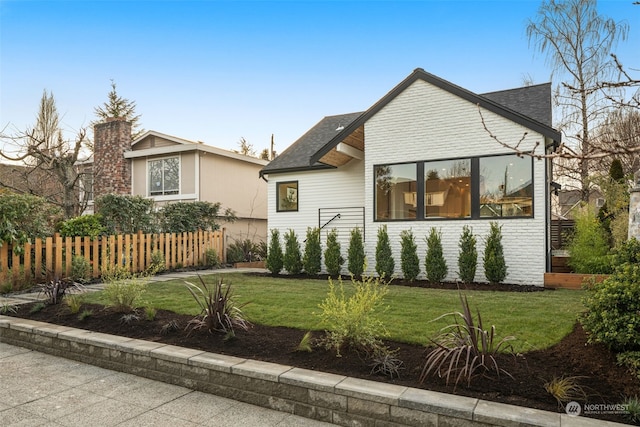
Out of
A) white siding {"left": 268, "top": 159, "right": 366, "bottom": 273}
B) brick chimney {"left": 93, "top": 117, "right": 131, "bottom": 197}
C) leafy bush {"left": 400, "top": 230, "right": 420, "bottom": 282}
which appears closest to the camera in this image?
leafy bush {"left": 400, "top": 230, "right": 420, "bottom": 282}

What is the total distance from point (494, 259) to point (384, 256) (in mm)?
2368

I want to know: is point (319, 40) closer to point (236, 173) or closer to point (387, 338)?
point (236, 173)

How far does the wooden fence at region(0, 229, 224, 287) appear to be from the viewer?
7.77 meters

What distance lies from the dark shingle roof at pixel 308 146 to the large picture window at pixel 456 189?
96.2 inches

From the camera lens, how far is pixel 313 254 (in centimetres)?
1059

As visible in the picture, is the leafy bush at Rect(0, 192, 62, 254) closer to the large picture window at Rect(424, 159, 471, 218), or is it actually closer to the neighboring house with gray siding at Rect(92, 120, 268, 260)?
the neighboring house with gray siding at Rect(92, 120, 268, 260)

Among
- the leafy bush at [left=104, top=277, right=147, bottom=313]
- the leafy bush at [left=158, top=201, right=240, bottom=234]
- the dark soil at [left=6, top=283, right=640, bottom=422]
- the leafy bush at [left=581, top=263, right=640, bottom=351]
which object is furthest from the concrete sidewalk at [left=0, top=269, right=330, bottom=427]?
the leafy bush at [left=158, top=201, right=240, bottom=234]

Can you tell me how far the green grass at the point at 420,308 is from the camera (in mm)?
4070

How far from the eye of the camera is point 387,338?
3.92m

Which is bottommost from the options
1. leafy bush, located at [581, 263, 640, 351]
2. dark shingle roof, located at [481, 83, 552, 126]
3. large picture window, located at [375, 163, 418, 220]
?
leafy bush, located at [581, 263, 640, 351]

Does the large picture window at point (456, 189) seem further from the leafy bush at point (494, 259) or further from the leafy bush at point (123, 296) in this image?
the leafy bush at point (123, 296)

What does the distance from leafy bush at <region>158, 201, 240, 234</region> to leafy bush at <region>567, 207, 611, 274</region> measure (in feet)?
33.3

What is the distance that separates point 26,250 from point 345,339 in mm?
7413

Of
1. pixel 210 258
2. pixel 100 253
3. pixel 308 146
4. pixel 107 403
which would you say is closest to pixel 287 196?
pixel 308 146
